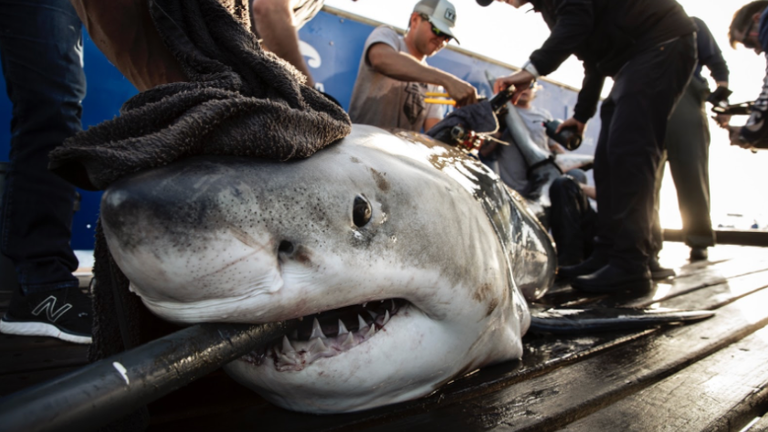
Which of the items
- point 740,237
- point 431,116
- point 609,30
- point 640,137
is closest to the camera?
point 640,137

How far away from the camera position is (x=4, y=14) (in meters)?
1.51

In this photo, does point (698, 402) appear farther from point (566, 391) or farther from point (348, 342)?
point (348, 342)

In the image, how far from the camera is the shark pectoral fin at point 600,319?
1.42m

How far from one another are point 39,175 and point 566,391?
171cm

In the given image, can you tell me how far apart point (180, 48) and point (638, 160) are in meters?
2.30

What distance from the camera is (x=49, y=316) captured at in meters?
1.50

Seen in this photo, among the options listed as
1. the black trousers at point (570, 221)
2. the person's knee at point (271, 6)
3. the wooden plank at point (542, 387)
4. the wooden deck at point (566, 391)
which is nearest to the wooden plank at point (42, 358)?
the wooden deck at point (566, 391)

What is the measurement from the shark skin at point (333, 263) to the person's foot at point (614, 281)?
4.44 feet

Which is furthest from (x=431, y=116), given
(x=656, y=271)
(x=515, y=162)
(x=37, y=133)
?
(x=37, y=133)

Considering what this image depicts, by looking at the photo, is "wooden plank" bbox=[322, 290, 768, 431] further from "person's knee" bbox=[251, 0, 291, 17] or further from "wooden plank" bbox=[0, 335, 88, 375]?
"person's knee" bbox=[251, 0, 291, 17]

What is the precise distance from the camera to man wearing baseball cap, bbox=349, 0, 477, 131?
10.1ft

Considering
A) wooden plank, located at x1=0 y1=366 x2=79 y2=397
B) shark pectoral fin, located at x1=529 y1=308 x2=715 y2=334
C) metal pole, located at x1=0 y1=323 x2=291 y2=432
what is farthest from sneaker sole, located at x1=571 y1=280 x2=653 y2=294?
wooden plank, located at x1=0 y1=366 x2=79 y2=397

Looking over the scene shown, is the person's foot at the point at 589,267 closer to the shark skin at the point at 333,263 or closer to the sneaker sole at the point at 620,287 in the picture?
the sneaker sole at the point at 620,287

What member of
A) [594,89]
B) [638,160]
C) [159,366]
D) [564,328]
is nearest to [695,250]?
[594,89]
